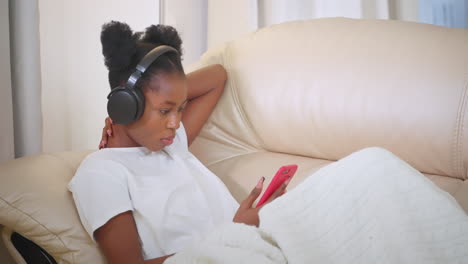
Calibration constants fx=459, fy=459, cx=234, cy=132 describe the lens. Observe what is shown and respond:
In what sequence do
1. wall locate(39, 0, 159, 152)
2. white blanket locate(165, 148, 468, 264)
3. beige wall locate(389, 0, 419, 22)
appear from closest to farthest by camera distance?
1. white blanket locate(165, 148, 468, 264)
2. wall locate(39, 0, 159, 152)
3. beige wall locate(389, 0, 419, 22)

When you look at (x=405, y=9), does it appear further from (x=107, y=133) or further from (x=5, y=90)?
(x=5, y=90)

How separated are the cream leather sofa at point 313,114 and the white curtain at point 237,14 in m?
0.64

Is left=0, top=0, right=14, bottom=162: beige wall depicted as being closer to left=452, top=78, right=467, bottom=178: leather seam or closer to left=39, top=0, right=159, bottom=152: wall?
A: left=39, top=0, right=159, bottom=152: wall

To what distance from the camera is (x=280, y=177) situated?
0.95 metres

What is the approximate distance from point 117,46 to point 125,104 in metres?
0.15

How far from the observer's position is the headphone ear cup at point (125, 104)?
925 mm

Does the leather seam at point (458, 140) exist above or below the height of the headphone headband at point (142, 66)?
below

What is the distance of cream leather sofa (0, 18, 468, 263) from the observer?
3.06 feet

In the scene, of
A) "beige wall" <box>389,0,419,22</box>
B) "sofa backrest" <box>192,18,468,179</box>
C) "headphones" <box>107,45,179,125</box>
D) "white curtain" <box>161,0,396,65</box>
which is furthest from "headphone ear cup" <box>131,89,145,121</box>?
"beige wall" <box>389,0,419,22</box>

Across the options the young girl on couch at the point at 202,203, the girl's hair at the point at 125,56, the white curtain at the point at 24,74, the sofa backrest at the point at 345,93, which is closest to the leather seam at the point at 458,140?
the sofa backrest at the point at 345,93

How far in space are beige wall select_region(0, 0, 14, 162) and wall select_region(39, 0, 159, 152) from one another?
0.76 ft

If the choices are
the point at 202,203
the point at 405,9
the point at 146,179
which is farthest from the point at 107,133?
the point at 405,9

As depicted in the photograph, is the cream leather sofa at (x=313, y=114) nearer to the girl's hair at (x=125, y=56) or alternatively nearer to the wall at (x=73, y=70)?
the girl's hair at (x=125, y=56)

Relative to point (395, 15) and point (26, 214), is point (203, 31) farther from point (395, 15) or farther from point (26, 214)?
point (26, 214)
